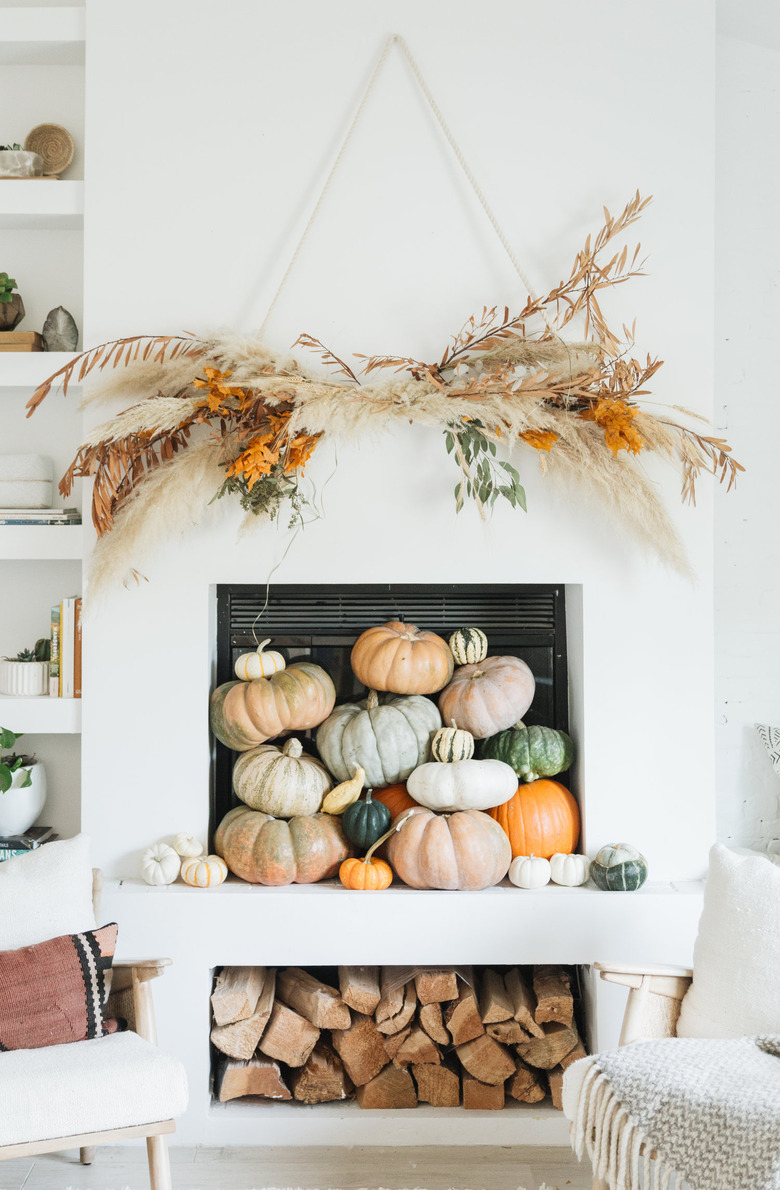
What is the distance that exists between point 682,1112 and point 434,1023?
0.92 m

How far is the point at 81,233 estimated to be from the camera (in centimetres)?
296

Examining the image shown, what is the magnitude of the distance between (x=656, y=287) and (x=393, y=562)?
1.05 metres

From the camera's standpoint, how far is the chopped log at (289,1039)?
8.17ft

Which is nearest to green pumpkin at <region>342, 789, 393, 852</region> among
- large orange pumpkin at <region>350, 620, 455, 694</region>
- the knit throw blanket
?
large orange pumpkin at <region>350, 620, 455, 694</region>

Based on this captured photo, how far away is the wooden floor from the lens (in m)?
2.27

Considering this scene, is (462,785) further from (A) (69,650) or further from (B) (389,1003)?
(A) (69,650)

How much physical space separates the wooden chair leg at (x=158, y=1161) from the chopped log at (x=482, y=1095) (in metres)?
0.85

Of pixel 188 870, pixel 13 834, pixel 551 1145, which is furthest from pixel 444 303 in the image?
pixel 551 1145

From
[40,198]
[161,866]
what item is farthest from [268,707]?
[40,198]

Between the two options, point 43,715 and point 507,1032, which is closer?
point 507,1032

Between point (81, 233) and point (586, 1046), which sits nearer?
point (586, 1046)

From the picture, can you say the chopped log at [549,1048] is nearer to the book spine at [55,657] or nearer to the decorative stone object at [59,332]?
the book spine at [55,657]

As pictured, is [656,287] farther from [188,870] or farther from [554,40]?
[188,870]

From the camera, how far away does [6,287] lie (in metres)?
2.82
